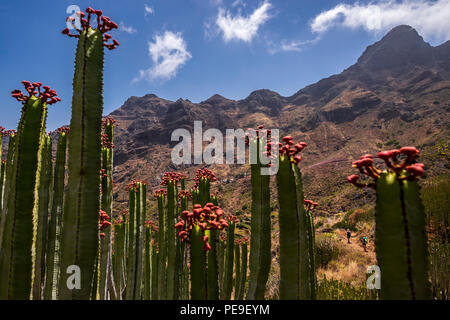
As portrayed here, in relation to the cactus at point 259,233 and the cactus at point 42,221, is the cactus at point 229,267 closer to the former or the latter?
the cactus at point 259,233

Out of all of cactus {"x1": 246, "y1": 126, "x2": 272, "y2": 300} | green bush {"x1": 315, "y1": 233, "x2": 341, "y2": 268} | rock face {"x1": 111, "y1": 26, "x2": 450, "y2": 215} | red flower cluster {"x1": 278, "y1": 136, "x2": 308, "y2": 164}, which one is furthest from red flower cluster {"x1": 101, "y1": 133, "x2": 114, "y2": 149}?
rock face {"x1": 111, "y1": 26, "x2": 450, "y2": 215}

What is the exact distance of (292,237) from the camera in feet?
9.52

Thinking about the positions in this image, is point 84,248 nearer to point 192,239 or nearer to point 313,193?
point 192,239

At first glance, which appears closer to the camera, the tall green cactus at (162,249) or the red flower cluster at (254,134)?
the red flower cluster at (254,134)

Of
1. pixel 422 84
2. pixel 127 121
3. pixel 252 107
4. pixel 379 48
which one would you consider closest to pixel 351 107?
pixel 422 84

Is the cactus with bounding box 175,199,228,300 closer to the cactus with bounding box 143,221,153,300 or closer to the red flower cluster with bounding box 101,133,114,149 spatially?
the red flower cluster with bounding box 101,133,114,149

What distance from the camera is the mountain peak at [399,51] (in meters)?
145

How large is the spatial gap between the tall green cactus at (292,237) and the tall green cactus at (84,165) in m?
2.14

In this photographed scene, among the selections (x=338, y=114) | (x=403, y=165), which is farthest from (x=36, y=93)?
(x=338, y=114)

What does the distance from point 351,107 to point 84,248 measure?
119 m

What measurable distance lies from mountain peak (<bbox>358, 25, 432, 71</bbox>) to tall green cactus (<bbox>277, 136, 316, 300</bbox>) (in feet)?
592

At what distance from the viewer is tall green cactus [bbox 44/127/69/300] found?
4.23 m

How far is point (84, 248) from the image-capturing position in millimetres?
2707

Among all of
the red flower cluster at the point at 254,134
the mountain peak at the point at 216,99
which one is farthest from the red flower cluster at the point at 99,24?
the mountain peak at the point at 216,99
